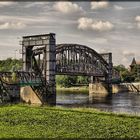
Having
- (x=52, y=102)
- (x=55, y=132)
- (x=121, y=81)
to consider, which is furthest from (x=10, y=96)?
(x=121, y=81)

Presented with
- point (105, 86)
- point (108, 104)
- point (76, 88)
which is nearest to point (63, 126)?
point (108, 104)

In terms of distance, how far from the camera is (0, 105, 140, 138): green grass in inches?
1123

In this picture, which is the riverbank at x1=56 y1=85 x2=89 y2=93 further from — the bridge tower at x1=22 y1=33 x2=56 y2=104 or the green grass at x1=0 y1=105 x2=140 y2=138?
the green grass at x1=0 y1=105 x2=140 y2=138

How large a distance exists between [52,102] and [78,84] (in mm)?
87366

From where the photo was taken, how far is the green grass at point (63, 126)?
2852 centimetres

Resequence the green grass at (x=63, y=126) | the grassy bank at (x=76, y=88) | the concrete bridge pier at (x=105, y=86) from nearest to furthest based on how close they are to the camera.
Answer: the green grass at (x=63, y=126), the concrete bridge pier at (x=105, y=86), the grassy bank at (x=76, y=88)

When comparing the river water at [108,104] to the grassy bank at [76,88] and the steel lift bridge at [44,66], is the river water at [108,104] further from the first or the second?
the grassy bank at [76,88]

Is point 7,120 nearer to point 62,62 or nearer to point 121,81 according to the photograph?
point 62,62

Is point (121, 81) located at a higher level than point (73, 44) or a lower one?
lower

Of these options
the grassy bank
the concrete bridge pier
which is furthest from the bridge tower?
the grassy bank

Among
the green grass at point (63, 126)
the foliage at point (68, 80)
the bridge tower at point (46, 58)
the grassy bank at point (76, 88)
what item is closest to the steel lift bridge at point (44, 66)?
the bridge tower at point (46, 58)

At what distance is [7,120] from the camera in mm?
35125

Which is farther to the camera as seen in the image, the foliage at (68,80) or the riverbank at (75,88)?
the foliage at (68,80)

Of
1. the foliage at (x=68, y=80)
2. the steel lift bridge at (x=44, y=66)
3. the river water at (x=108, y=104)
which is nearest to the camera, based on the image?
the river water at (x=108, y=104)
